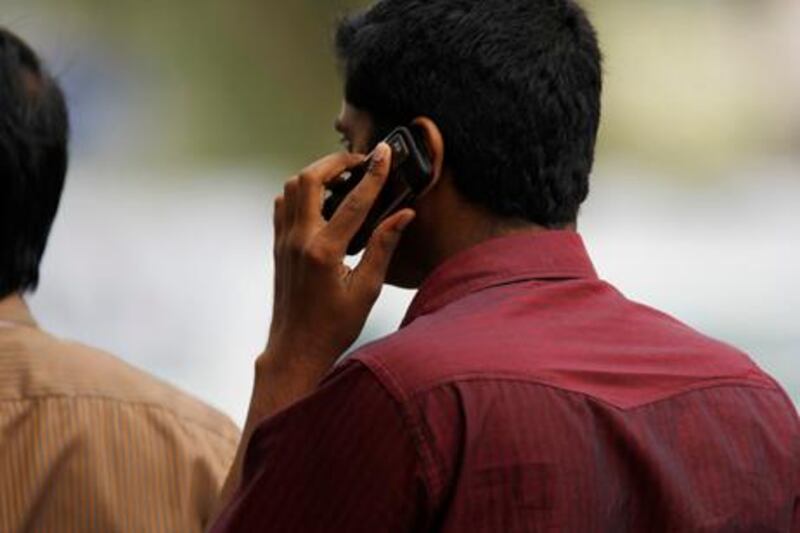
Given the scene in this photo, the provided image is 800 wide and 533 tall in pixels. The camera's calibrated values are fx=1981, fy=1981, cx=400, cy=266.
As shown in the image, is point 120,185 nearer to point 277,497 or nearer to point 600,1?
point 600,1

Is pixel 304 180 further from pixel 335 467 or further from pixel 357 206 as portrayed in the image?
pixel 335 467

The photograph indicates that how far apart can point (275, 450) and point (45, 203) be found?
1.43 feet

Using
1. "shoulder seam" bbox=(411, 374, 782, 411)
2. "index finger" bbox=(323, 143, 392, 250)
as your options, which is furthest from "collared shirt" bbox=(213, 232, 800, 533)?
"index finger" bbox=(323, 143, 392, 250)

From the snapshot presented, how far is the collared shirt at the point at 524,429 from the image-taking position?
1743 mm

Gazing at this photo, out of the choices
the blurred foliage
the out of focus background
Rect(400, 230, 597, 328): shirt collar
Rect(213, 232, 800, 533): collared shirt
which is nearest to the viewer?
Rect(213, 232, 800, 533): collared shirt

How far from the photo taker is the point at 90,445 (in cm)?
204

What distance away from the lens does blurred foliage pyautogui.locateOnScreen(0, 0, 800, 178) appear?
19.7 feet

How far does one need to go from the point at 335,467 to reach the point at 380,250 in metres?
0.28

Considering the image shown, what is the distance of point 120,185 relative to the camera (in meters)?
6.05

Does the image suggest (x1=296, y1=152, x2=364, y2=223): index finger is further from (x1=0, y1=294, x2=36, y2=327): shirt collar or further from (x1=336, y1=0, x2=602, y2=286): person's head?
(x1=0, y1=294, x2=36, y2=327): shirt collar

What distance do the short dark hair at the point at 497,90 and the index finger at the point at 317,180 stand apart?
48 millimetres

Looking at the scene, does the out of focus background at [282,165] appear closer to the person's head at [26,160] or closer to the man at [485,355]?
the person's head at [26,160]

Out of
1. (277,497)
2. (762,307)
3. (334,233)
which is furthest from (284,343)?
(762,307)

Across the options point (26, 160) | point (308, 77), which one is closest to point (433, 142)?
point (26, 160)
